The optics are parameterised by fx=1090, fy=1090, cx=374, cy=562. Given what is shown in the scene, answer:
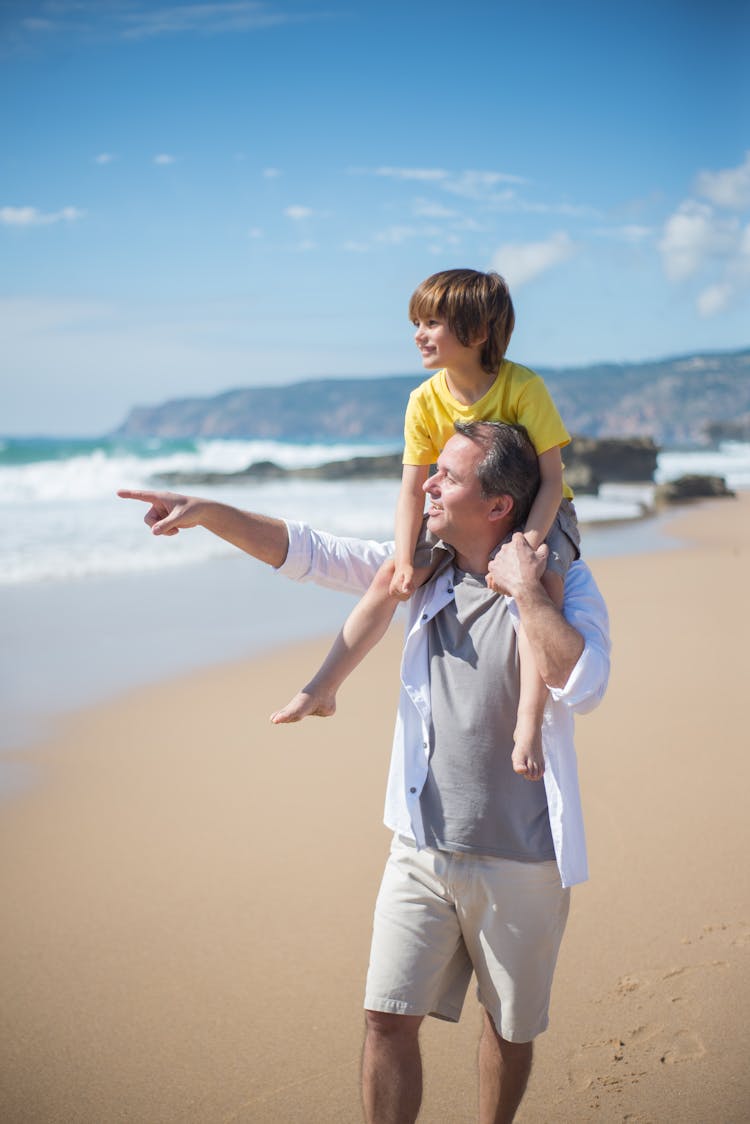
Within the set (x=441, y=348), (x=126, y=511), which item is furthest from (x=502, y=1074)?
(x=126, y=511)

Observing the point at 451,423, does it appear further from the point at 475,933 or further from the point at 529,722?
the point at 475,933

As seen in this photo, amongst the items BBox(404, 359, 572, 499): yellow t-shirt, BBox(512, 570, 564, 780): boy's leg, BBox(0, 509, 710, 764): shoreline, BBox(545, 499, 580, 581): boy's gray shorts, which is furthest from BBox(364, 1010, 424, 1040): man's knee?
BBox(0, 509, 710, 764): shoreline

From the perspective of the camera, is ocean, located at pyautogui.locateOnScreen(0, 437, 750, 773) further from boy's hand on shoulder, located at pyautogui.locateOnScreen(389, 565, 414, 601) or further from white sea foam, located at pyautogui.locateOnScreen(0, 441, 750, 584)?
boy's hand on shoulder, located at pyautogui.locateOnScreen(389, 565, 414, 601)

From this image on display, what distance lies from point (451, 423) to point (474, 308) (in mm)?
371

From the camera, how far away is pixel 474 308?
295 centimetres

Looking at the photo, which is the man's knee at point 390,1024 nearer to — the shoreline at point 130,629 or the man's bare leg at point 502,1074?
the man's bare leg at point 502,1074

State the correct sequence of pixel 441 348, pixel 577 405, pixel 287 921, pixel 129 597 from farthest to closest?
pixel 577 405, pixel 129 597, pixel 287 921, pixel 441 348

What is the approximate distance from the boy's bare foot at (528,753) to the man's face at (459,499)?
0.52m

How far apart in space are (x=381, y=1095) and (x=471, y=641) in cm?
106

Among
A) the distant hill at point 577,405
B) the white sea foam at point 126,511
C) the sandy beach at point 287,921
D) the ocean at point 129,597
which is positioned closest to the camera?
the sandy beach at point 287,921

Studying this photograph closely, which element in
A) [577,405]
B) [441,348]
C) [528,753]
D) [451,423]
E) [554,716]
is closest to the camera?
[528,753]

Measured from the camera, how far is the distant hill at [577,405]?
72.9 meters

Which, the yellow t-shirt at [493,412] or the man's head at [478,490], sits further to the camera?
the yellow t-shirt at [493,412]

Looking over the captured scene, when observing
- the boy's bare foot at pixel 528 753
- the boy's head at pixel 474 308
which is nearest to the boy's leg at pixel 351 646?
the boy's bare foot at pixel 528 753
